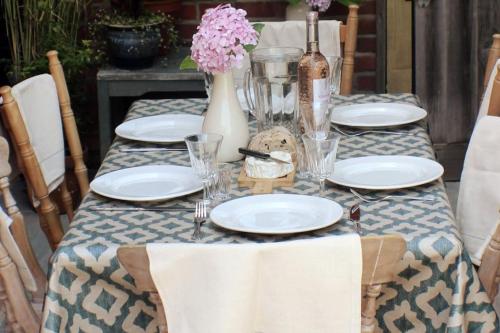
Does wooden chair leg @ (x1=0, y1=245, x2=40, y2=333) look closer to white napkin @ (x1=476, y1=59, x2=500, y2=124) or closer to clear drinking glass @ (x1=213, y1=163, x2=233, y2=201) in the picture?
clear drinking glass @ (x1=213, y1=163, x2=233, y2=201)

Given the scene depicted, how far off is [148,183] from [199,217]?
0.33m

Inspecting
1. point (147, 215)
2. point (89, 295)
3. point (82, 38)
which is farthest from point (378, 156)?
point (82, 38)

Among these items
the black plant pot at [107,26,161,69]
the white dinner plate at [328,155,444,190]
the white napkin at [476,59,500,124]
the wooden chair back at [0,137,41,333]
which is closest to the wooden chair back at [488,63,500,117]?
the white napkin at [476,59,500,124]

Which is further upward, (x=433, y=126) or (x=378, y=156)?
(x=378, y=156)

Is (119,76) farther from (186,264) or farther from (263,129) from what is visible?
(186,264)

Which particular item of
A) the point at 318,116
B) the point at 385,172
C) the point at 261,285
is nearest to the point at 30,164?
the point at 318,116

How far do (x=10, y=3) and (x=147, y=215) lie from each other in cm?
205

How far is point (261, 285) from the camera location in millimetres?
1588

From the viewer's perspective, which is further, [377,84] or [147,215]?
[377,84]

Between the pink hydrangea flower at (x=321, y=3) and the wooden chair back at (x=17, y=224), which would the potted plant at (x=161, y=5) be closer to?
the pink hydrangea flower at (x=321, y=3)

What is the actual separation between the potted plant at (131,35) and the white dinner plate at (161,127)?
1.02 m

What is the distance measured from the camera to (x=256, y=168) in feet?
7.51

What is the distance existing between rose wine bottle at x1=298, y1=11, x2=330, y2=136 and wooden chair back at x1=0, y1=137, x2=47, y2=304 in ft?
2.24

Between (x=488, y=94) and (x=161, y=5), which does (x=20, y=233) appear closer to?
(x=488, y=94)
